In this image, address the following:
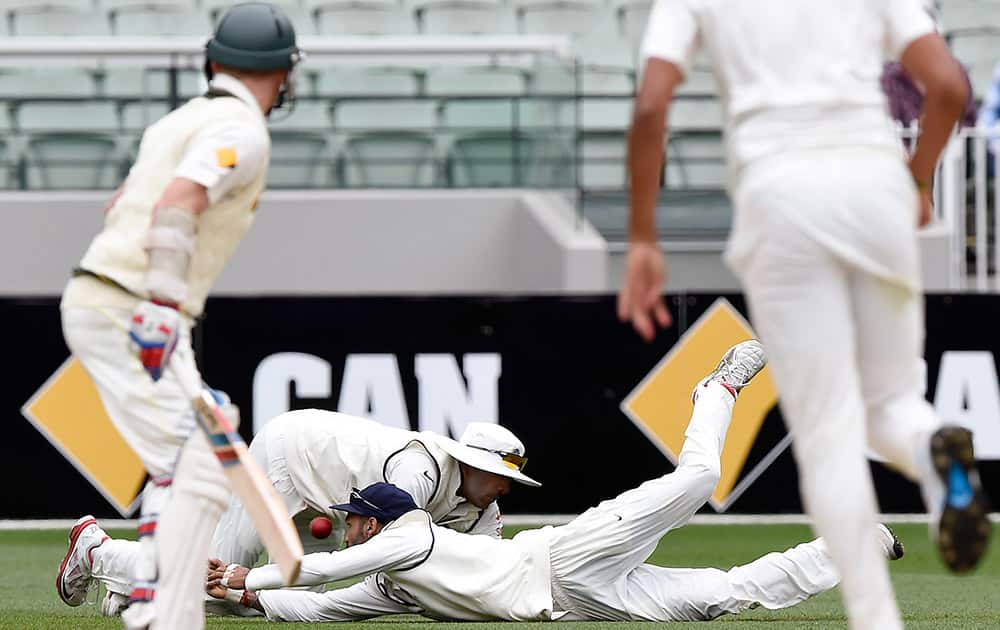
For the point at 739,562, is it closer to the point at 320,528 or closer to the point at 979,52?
the point at 320,528

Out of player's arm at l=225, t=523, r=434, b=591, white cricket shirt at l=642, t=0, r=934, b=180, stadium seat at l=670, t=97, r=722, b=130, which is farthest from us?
stadium seat at l=670, t=97, r=722, b=130

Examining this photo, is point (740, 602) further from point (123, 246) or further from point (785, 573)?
point (123, 246)

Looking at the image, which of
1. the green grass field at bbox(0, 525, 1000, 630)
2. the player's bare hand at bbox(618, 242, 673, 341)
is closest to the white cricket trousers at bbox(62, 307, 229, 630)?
the player's bare hand at bbox(618, 242, 673, 341)

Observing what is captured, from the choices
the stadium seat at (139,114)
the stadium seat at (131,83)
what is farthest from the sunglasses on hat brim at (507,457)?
the stadium seat at (131,83)

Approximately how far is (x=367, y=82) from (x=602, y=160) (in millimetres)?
1759

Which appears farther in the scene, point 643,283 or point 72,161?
point 72,161

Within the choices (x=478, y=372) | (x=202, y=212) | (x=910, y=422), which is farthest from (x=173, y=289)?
(x=478, y=372)

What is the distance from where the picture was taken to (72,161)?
1253 cm

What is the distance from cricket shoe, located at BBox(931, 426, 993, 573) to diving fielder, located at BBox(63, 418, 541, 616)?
274 centimetres

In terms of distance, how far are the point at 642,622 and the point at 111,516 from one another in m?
5.74

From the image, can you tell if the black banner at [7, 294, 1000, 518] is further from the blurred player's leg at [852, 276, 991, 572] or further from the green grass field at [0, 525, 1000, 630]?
the blurred player's leg at [852, 276, 991, 572]

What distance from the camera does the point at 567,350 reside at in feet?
37.5

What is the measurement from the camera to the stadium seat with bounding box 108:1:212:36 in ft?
47.5

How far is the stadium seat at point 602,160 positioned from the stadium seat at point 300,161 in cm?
179
